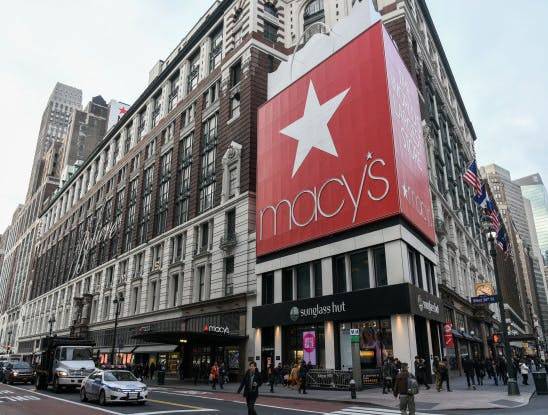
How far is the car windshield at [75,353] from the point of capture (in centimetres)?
2775

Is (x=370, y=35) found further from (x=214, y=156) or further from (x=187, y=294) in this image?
(x=187, y=294)

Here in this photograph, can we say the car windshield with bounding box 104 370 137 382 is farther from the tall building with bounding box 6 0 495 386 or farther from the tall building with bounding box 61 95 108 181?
the tall building with bounding box 61 95 108 181

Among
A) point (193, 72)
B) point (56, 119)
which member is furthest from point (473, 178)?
point (56, 119)

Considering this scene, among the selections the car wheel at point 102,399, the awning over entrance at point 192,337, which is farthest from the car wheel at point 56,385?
the car wheel at point 102,399

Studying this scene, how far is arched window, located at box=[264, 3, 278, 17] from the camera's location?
52.0 meters

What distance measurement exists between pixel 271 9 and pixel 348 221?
32860 millimetres

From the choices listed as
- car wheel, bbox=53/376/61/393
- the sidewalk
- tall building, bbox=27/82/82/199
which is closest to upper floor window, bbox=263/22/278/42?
the sidewalk

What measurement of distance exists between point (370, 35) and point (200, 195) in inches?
968

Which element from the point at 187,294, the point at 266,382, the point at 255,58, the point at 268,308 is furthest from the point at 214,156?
the point at 266,382

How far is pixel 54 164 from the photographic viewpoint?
461 feet

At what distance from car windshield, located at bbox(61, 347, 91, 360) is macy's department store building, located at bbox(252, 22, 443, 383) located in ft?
41.7

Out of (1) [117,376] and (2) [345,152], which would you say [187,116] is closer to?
(2) [345,152]

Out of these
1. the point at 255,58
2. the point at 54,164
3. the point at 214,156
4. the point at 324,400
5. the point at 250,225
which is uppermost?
the point at 54,164

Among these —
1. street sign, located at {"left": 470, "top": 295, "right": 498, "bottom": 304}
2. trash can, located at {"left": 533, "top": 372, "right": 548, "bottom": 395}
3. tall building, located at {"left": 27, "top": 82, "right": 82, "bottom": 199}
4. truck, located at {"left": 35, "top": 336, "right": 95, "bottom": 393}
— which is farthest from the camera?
tall building, located at {"left": 27, "top": 82, "right": 82, "bottom": 199}
